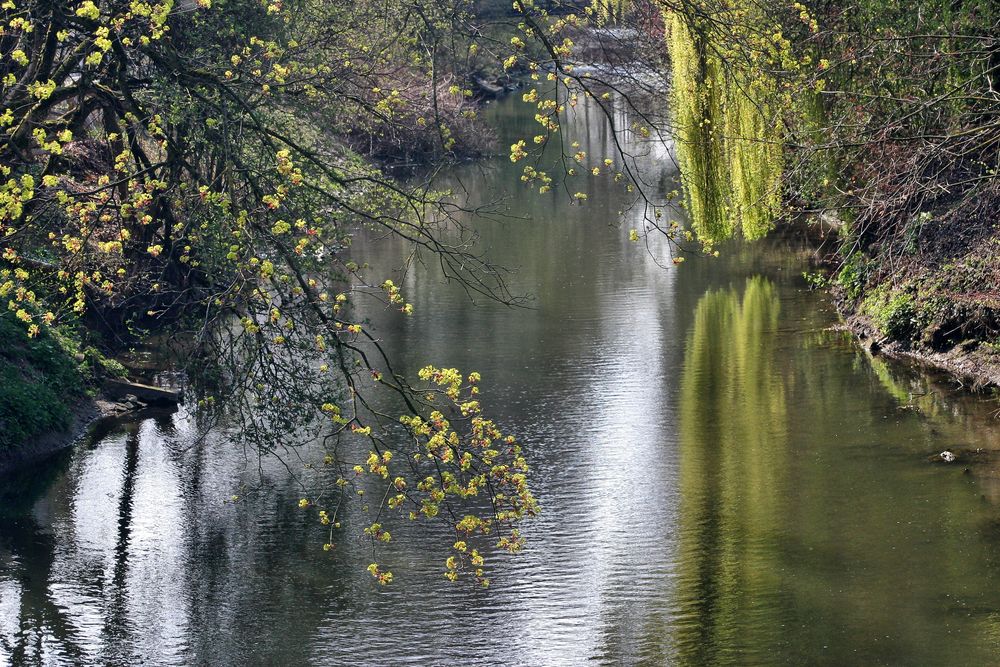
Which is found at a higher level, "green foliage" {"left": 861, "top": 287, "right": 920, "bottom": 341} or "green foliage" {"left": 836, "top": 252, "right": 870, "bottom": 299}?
"green foliage" {"left": 836, "top": 252, "right": 870, "bottom": 299}

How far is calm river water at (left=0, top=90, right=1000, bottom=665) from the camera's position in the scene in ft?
35.2

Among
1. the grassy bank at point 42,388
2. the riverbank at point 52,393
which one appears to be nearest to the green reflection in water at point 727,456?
the riverbank at point 52,393

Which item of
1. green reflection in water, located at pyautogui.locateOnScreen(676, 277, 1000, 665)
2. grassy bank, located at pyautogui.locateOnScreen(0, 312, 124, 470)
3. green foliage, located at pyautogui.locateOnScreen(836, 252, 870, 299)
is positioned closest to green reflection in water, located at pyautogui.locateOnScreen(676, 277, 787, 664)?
green reflection in water, located at pyautogui.locateOnScreen(676, 277, 1000, 665)

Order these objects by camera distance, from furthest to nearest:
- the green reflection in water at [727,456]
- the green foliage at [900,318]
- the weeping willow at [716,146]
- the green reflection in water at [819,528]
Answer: the green foliage at [900,318] → the weeping willow at [716,146] → the green reflection in water at [727,456] → the green reflection in water at [819,528]

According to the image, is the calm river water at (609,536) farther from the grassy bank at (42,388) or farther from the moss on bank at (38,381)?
the moss on bank at (38,381)

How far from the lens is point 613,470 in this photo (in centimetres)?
1475

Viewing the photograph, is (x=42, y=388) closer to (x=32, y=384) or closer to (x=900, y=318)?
(x=32, y=384)

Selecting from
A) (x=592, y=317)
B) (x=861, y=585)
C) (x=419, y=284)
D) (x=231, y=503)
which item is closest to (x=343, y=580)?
(x=231, y=503)

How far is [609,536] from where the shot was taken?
12.9 metres

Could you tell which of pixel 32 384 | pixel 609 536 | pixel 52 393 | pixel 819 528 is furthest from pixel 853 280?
pixel 32 384

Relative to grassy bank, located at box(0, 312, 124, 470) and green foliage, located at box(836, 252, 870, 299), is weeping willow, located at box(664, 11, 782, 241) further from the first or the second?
grassy bank, located at box(0, 312, 124, 470)

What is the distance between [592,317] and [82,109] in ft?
33.3

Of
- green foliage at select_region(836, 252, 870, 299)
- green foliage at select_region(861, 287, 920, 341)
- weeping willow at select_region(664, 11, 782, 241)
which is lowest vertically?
green foliage at select_region(861, 287, 920, 341)

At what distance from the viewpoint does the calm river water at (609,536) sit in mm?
Result: 10742
